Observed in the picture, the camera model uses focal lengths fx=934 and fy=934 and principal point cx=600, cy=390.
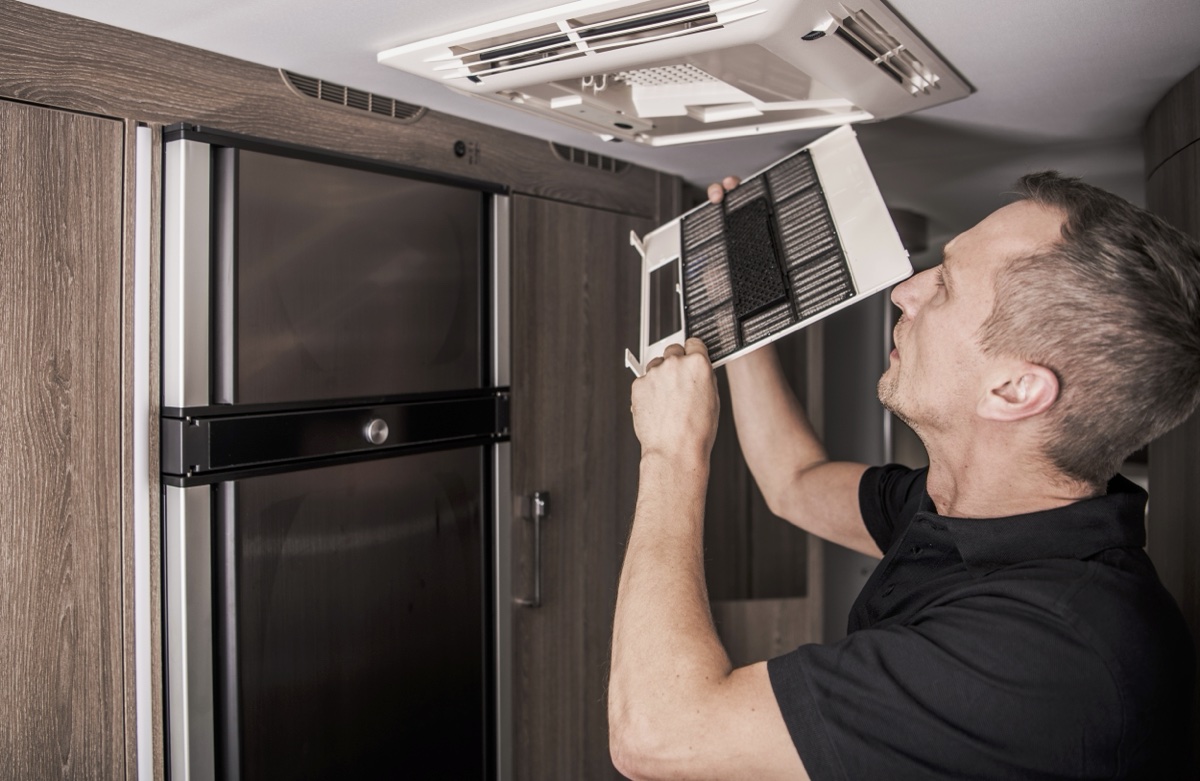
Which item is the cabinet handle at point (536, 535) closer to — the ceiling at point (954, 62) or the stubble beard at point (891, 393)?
the ceiling at point (954, 62)

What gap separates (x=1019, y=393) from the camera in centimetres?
112

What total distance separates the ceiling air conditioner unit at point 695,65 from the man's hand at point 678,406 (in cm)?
43

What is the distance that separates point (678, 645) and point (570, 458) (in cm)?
114

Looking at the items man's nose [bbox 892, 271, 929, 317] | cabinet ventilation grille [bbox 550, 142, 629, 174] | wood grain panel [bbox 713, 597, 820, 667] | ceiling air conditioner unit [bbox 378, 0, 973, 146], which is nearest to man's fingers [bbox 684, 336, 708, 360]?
man's nose [bbox 892, 271, 929, 317]

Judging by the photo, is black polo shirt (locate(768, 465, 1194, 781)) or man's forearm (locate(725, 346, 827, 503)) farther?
man's forearm (locate(725, 346, 827, 503))

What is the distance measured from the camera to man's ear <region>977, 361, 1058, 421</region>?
1091 millimetres

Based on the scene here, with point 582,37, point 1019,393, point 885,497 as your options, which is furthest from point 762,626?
point 582,37

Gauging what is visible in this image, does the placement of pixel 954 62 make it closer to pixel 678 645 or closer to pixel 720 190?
pixel 720 190

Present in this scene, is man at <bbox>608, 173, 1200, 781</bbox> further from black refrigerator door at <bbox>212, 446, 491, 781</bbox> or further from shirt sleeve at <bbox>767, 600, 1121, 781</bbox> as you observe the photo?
black refrigerator door at <bbox>212, 446, 491, 781</bbox>

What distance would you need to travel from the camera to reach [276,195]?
1457 millimetres

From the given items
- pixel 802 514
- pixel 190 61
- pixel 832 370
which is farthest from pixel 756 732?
pixel 832 370

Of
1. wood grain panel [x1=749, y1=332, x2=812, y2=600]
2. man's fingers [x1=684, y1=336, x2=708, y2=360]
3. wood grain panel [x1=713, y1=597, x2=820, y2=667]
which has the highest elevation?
man's fingers [x1=684, y1=336, x2=708, y2=360]

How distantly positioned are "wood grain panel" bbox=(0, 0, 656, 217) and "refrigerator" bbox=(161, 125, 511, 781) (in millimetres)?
91

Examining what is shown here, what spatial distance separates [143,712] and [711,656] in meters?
0.92
